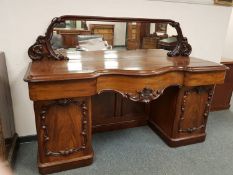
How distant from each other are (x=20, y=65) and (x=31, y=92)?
1.87 ft

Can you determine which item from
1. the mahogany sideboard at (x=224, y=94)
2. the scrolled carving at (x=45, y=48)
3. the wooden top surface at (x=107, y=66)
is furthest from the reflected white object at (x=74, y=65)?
the mahogany sideboard at (x=224, y=94)

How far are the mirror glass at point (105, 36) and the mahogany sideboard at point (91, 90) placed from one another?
0.09m

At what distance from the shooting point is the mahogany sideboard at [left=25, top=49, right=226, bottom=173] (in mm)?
1376

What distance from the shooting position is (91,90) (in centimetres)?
144

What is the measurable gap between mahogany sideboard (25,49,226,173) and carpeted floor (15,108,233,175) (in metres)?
0.12

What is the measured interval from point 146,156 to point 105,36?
111cm

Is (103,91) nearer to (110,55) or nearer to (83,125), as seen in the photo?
(83,125)

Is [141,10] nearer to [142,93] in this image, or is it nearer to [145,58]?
[145,58]

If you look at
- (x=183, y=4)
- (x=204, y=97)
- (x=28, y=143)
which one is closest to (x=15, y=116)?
(x=28, y=143)

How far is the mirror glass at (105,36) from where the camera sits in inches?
71.3

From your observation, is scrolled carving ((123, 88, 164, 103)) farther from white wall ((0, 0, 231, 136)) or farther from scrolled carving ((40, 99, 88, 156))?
white wall ((0, 0, 231, 136))

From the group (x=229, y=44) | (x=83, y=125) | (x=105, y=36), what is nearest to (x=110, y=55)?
(x=105, y=36)

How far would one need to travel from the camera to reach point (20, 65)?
176cm

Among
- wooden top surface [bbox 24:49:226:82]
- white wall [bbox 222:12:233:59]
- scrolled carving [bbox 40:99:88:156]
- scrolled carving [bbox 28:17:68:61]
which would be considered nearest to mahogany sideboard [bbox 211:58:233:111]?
white wall [bbox 222:12:233:59]
